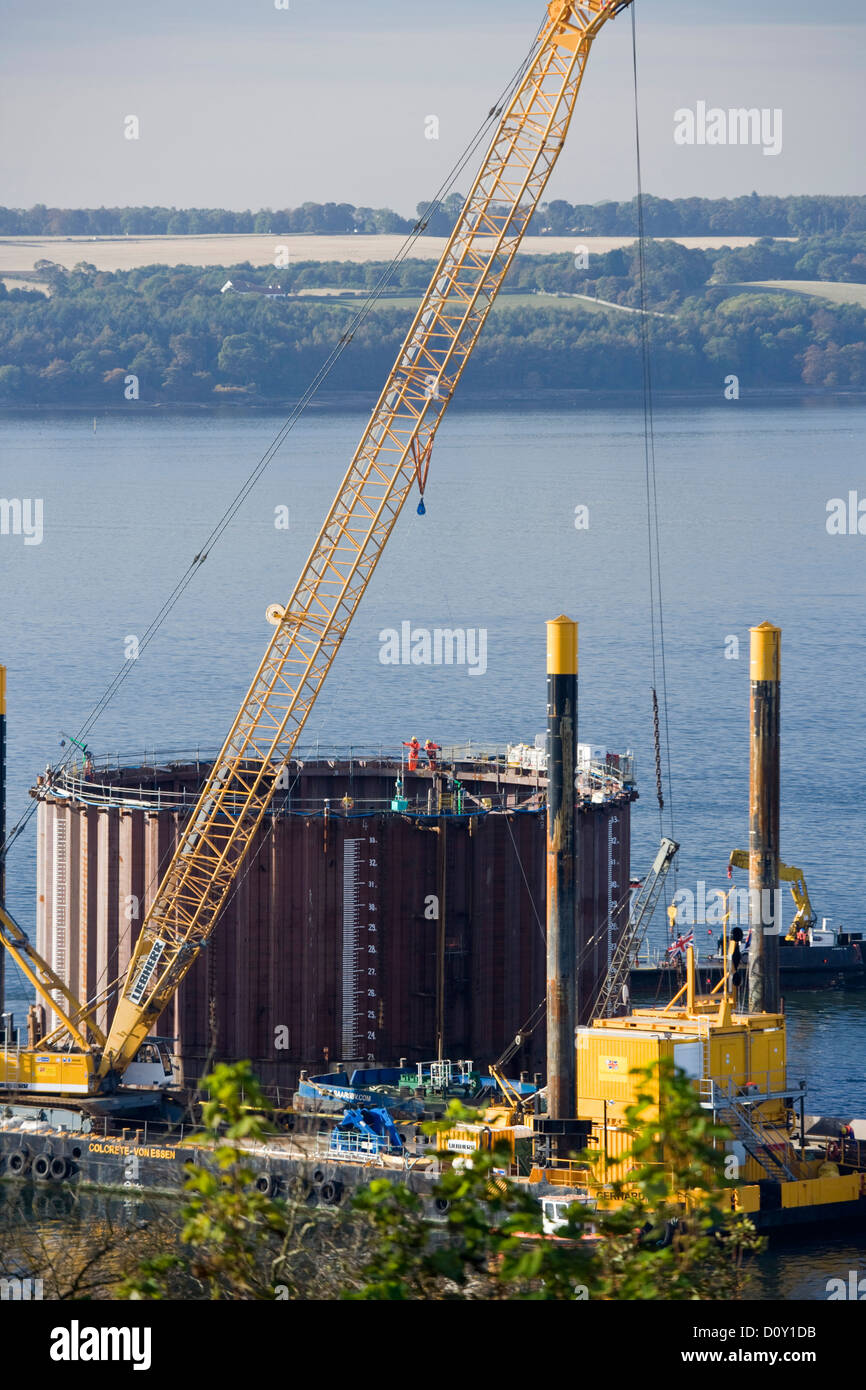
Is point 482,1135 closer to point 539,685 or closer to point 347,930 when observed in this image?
point 347,930

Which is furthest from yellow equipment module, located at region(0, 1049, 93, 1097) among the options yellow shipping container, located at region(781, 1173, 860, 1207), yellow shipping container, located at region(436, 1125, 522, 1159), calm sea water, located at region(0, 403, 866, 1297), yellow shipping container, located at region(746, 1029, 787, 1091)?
calm sea water, located at region(0, 403, 866, 1297)

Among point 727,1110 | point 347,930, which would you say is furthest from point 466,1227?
point 347,930

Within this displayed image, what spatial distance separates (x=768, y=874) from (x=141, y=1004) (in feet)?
53.0

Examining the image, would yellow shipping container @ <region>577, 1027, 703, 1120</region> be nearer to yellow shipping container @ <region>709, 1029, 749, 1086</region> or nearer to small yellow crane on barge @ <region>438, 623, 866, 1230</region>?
small yellow crane on barge @ <region>438, 623, 866, 1230</region>

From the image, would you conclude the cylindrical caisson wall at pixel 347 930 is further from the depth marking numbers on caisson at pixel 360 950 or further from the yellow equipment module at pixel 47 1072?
the yellow equipment module at pixel 47 1072

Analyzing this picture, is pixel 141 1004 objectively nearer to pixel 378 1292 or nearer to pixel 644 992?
pixel 644 992

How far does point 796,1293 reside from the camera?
165 ft

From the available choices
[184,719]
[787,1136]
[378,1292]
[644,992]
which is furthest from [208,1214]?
[184,719]
